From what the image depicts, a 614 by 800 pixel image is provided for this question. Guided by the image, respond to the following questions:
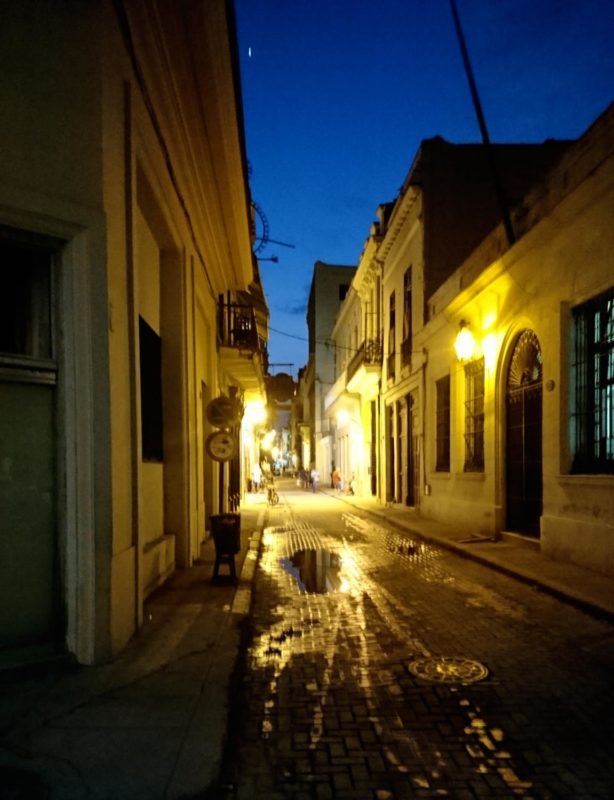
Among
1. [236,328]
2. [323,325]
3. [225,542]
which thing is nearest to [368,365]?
[236,328]

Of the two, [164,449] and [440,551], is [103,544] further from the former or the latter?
[440,551]

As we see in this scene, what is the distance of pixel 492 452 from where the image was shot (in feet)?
43.8

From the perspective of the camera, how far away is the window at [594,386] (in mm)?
9266

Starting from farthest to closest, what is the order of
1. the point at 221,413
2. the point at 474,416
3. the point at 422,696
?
1. the point at 474,416
2. the point at 221,413
3. the point at 422,696

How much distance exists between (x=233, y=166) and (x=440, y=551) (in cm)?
792

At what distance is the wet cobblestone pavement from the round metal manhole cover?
17mm

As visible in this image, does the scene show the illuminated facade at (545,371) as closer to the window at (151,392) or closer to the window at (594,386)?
the window at (594,386)

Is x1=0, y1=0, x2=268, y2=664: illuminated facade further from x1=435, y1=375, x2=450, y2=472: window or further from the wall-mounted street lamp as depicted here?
x1=435, y1=375, x2=450, y2=472: window

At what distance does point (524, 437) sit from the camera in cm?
1224

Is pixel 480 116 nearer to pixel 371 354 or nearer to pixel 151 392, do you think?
pixel 151 392

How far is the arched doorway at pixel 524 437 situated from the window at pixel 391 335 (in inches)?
442

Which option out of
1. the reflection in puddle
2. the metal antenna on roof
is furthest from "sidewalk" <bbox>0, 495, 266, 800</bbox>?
the metal antenna on roof

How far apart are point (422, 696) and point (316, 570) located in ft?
19.0

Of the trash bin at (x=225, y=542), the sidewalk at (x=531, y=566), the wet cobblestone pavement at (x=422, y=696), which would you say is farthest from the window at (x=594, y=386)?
the trash bin at (x=225, y=542)
